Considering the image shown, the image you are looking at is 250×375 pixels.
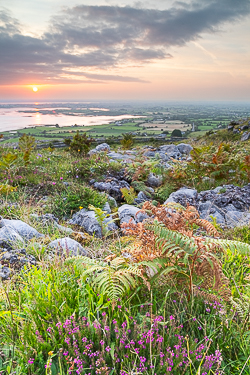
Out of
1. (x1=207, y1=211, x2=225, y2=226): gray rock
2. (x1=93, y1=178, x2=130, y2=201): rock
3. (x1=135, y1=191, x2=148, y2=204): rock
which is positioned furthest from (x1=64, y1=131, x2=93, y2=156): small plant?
(x1=207, y1=211, x2=225, y2=226): gray rock

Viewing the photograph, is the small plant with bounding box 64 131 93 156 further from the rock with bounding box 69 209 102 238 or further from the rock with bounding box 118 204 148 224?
the rock with bounding box 118 204 148 224

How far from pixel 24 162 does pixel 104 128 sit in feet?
161

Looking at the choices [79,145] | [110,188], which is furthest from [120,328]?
[79,145]

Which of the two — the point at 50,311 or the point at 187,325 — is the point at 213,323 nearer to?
the point at 187,325

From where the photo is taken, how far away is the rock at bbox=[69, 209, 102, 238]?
5.70 m

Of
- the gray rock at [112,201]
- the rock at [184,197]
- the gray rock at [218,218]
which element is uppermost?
the rock at [184,197]

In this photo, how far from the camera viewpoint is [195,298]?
2.41m

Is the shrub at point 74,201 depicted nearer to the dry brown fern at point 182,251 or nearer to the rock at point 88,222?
the rock at point 88,222

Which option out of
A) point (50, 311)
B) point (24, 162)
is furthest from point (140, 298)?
point (24, 162)

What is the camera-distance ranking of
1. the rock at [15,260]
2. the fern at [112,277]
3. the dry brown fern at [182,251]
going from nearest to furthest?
1. the fern at [112,277]
2. the dry brown fern at [182,251]
3. the rock at [15,260]

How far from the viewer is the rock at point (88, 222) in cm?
570

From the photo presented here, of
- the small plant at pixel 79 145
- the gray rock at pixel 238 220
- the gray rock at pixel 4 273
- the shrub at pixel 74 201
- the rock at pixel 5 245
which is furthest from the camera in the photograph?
the small plant at pixel 79 145

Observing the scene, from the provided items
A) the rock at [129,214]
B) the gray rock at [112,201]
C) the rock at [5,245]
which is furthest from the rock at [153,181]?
the rock at [5,245]

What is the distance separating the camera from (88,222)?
19.5 feet
